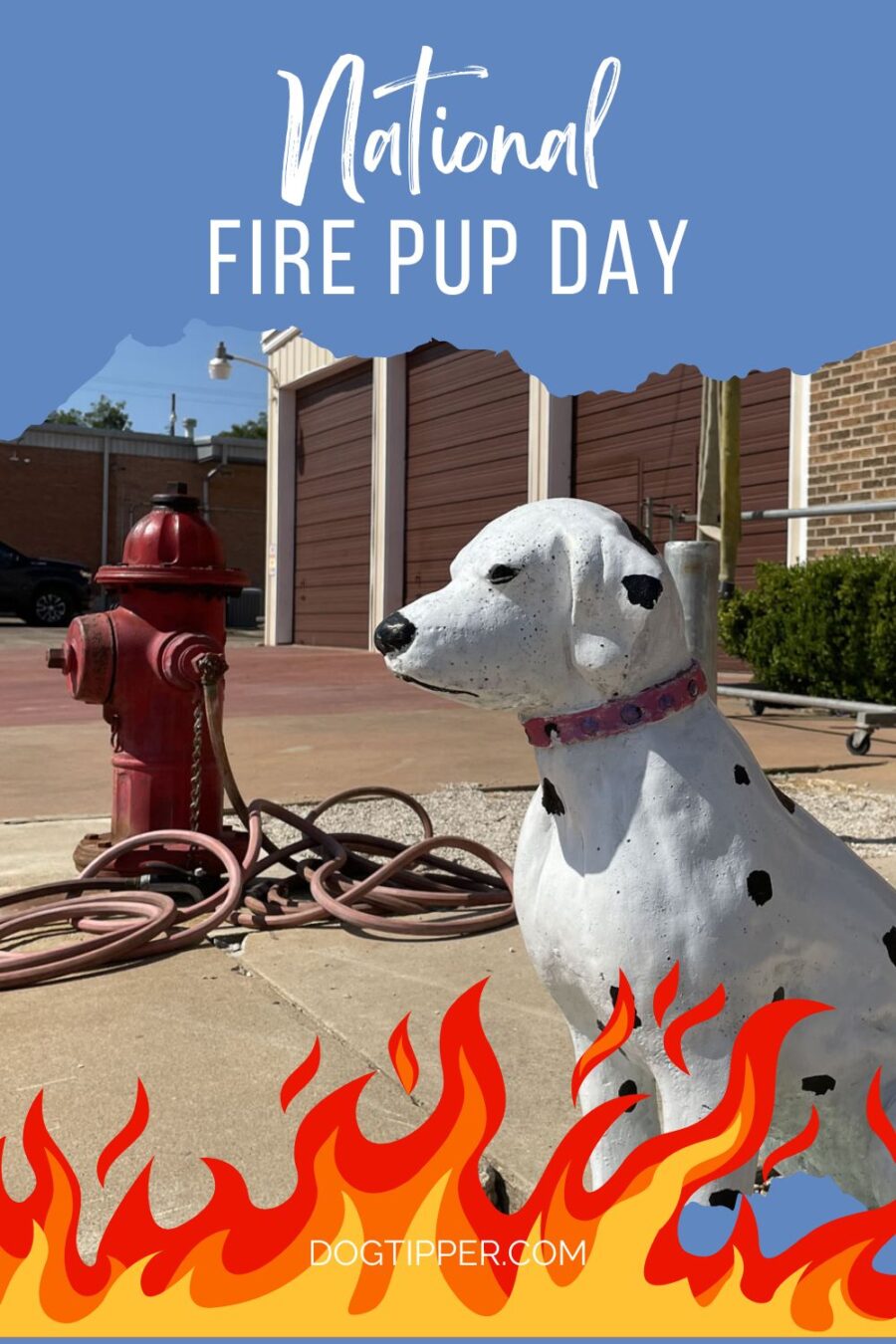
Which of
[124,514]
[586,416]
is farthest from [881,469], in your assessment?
[124,514]

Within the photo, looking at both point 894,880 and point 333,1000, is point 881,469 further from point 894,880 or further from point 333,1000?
point 333,1000

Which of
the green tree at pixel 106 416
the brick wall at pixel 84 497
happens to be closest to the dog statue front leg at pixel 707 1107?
the brick wall at pixel 84 497

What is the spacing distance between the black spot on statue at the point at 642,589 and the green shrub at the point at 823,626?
7.15 m

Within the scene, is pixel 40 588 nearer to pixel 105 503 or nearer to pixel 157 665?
pixel 105 503

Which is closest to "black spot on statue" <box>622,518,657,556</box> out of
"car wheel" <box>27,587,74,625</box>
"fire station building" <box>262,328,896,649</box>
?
"fire station building" <box>262,328,896,649</box>

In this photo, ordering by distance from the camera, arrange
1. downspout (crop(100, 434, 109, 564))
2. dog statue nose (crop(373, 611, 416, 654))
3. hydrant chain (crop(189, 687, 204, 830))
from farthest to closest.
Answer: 1. downspout (crop(100, 434, 109, 564))
2. hydrant chain (crop(189, 687, 204, 830))
3. dog statue nose (crop(373, 611, 416, 654))

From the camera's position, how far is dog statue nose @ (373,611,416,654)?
161 cm

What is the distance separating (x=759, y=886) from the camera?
1531 millimetres

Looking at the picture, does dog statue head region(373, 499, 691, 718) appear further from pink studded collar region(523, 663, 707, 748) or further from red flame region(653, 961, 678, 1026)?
red flame region(653, 961, 678, 1026)

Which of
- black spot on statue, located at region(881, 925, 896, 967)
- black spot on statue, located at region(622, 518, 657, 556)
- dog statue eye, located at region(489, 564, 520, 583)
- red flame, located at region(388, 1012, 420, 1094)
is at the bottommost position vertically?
red flame, located at region(388, 1012, 420, 1094)

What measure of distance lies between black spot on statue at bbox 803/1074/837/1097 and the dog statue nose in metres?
0.82

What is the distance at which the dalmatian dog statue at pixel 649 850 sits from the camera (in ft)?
5.01

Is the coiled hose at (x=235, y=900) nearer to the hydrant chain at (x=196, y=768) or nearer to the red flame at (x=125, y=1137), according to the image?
the hydrant chain at (x=196, y=768)

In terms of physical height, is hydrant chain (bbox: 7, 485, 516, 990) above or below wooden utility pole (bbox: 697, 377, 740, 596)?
below
